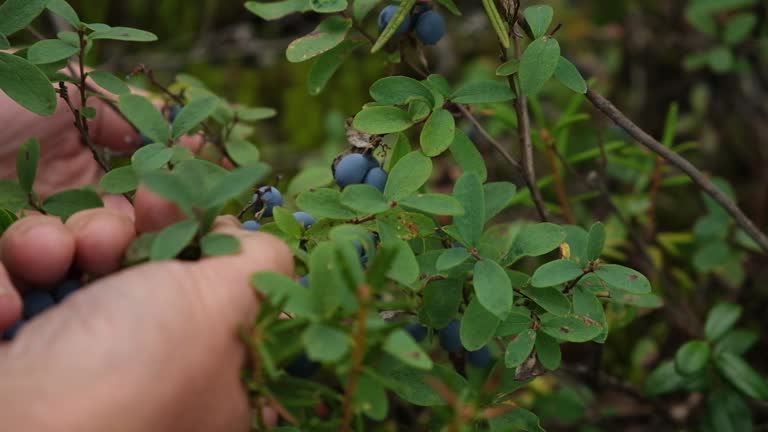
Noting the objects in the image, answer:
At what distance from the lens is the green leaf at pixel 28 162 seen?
0.78 metres

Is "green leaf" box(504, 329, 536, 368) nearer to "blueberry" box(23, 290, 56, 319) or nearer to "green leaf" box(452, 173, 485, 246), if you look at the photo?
"green leaf" box(452, 173, 485, 246)

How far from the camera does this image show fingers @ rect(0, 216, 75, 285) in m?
0.64

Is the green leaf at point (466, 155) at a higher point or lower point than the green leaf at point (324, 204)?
lower

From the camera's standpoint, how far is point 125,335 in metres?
0.55

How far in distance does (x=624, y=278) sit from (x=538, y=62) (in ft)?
0.71

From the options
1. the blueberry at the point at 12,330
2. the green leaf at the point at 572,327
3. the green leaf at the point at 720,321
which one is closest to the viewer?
A: the blueberry at the point at 12,330

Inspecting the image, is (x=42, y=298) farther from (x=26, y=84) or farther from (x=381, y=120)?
(x=381, y=120)

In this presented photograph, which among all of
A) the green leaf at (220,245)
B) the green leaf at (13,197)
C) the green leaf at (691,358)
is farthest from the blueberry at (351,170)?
the green leaf at (691,358)

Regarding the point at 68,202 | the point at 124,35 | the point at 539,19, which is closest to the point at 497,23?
the point at 539,19

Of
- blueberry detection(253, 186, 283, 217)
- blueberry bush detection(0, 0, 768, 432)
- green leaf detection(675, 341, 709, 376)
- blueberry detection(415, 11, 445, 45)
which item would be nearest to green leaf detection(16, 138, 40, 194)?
blueberry bush detection(0, 0, 768, 432)

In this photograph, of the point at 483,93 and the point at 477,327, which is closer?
the point at 477,327

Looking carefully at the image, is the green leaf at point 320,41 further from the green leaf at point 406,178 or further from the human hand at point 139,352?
the human hand at point 139,352

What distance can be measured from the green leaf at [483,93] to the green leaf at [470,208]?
0.41ft

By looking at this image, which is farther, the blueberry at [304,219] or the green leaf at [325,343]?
the blueberry at [304,219]
